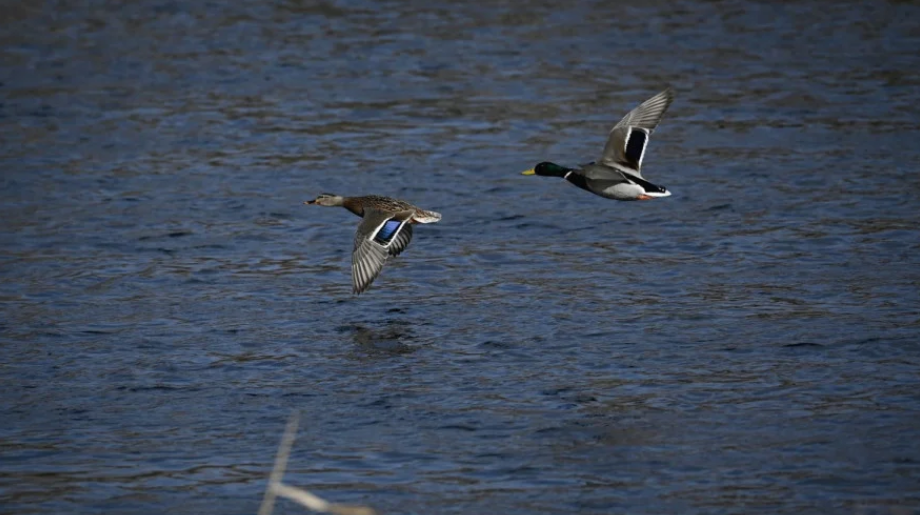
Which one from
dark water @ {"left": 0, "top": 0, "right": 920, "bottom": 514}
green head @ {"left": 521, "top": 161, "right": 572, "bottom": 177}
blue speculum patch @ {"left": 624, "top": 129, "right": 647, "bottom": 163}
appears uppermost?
blue speculum patch @ {"left": 624, "top": 129, "right": 647, "bottom": 163}

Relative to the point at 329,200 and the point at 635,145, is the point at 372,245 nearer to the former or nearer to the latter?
the point at 329,200

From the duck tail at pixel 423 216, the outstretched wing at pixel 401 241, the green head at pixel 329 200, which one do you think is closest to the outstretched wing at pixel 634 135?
the duck tail at pixel 423 216

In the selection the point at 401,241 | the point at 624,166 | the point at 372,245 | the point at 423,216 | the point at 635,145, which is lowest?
the point at 401,241

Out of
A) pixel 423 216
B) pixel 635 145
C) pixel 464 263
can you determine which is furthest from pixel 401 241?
pixel 635 145

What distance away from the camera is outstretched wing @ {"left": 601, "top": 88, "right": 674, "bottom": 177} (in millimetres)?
12039

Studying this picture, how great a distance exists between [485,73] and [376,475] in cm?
1204

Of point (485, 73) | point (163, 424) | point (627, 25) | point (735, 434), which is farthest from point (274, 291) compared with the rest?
point (627, 25)

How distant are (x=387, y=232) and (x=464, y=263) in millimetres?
1453

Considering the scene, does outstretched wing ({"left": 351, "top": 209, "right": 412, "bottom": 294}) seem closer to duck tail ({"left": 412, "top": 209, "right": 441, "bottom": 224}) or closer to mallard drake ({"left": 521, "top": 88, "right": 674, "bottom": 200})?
duck tail ({"left": 412, "top": 209, "right": 441, "bottom": 224})

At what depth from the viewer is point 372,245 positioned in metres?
11.3

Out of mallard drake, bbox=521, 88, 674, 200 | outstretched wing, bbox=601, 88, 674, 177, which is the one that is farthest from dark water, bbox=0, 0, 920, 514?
outstretched wing, bbox=601, 88, 674, 177

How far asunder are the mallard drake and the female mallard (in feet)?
3.38

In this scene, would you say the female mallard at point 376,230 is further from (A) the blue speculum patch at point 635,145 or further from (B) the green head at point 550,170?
(A) the blue speculum patch at point 635,145

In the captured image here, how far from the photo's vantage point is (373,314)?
11469 millimetres
